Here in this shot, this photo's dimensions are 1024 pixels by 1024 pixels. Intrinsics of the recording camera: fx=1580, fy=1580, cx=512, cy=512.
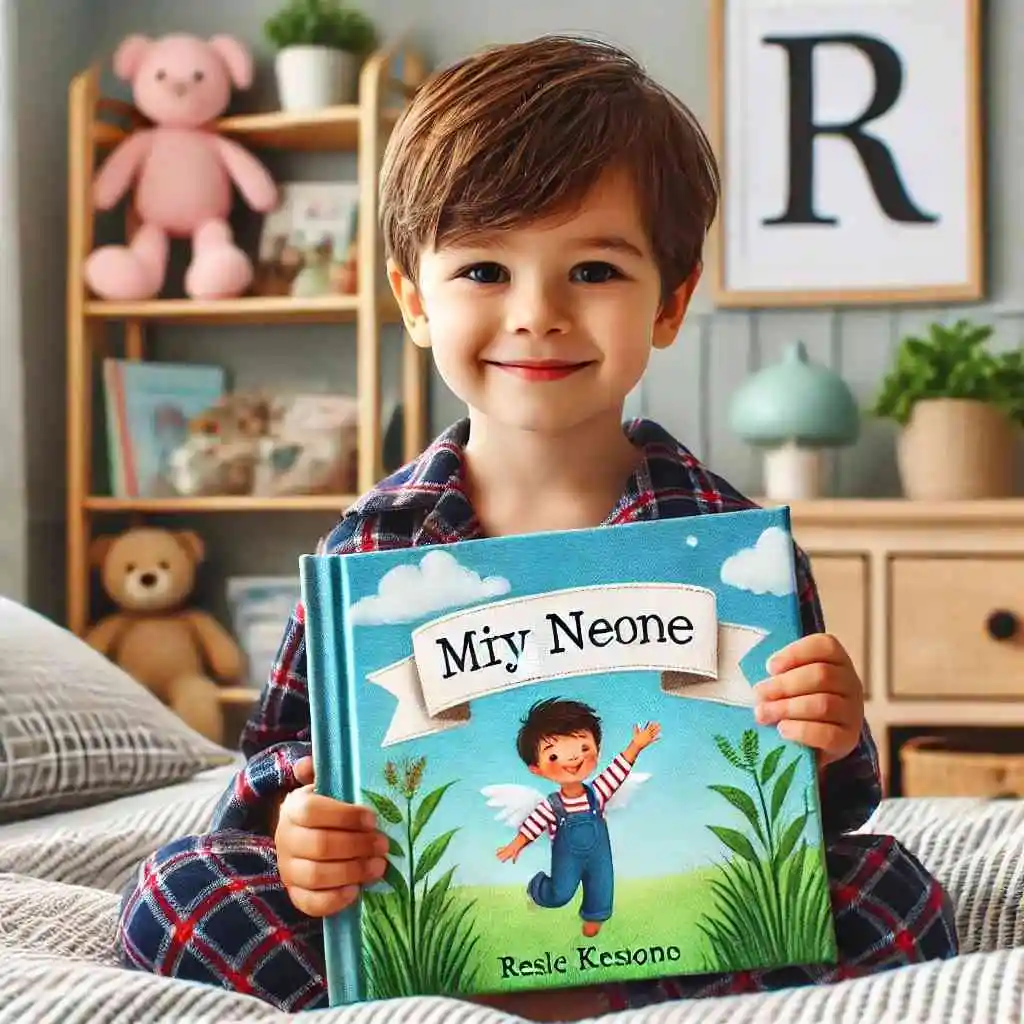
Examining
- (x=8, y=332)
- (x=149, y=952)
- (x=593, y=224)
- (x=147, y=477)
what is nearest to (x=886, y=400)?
(x=147, y=477)

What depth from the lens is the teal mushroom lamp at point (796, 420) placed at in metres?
Answer: 2.48

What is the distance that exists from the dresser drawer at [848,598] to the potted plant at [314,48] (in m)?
1.20

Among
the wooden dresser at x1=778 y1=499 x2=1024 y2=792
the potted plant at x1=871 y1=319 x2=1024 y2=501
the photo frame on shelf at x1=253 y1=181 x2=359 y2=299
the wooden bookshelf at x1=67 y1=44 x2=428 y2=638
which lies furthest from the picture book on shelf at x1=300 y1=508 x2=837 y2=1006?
the photo frame on shelf at x1=253 y1=181 x2=359 y2=299

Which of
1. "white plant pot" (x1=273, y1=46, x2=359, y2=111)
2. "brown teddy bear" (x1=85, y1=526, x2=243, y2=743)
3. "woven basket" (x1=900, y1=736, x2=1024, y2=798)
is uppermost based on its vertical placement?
"white plant pot" (x1=273, y1=46, x2=359, y2=111)

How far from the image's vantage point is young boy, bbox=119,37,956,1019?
2.68 ft

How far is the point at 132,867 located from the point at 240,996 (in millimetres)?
471

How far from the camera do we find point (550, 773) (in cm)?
77

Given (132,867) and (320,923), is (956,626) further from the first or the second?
(320,923)

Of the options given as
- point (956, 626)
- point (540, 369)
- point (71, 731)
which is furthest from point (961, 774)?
point (540, 369)

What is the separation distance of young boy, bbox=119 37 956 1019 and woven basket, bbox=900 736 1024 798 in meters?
1.32

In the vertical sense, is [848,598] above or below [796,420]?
below

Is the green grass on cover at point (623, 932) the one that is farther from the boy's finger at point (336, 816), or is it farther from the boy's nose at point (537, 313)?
the boy's nose at point (537, 313)

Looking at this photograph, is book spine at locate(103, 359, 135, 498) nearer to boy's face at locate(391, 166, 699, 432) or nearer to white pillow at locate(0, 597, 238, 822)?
white pillow at locate(0, 597, 238, 822)

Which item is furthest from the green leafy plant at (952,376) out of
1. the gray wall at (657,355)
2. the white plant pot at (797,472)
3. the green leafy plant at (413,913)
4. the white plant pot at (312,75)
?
the green leafy plant at (413,913)
